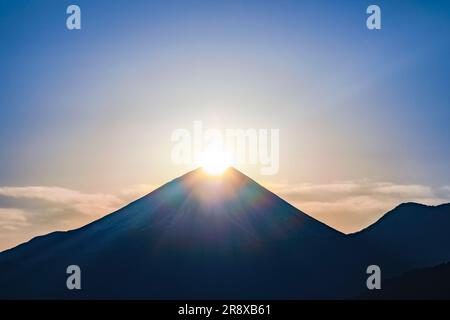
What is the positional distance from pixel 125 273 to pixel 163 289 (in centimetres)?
1630

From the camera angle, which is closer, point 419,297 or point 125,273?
point 419,297

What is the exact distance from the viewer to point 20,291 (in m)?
198
